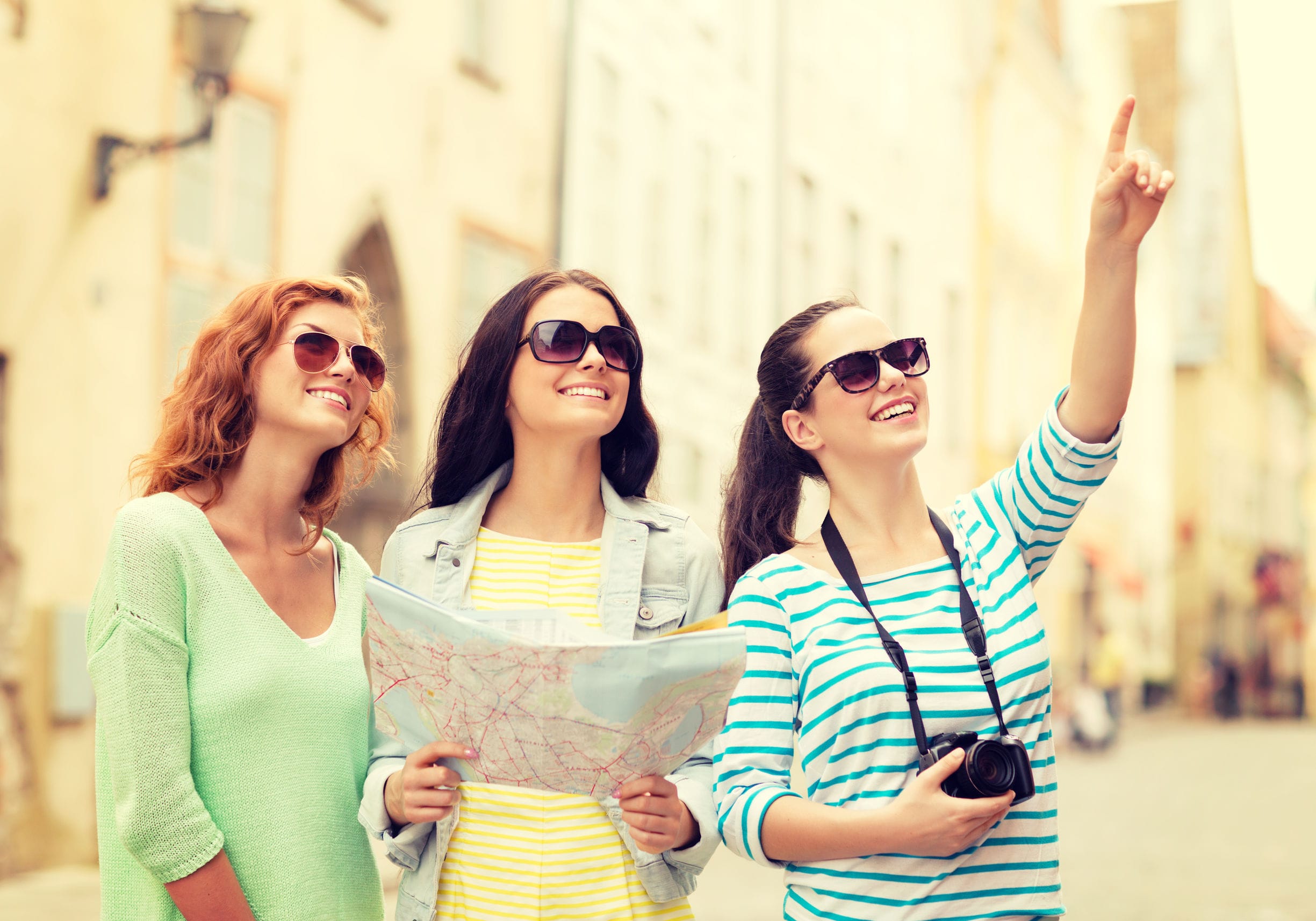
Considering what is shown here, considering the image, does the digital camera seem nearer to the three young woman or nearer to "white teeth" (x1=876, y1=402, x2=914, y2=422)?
the three young woman

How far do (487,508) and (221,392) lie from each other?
1.71 feet

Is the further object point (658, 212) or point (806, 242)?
point (806, 242)

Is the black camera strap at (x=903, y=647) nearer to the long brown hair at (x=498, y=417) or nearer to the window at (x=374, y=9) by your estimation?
the long brown hair at (x=498, y=417)

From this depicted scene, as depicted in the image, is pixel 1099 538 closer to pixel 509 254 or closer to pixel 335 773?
pixel 509 254

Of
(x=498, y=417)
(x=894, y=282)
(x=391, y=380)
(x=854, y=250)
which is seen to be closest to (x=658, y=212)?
(x=391, y=380)

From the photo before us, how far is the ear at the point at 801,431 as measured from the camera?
8.33 feet

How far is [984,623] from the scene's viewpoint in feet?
7.39

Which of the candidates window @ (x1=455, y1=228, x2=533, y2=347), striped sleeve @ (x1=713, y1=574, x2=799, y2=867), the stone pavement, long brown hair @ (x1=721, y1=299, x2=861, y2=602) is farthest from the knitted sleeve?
window @ (x1=455, y1=228, x2=533, y2=347)

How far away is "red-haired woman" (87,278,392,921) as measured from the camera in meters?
2.14

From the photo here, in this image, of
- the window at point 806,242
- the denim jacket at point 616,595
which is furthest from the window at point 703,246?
the denim jacket at point 616,595

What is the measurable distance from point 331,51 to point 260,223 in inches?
48.8

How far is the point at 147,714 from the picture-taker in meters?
2.12

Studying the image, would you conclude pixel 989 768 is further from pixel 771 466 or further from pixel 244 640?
pixel 244 640

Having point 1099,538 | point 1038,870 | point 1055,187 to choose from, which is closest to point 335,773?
point 1038,870
